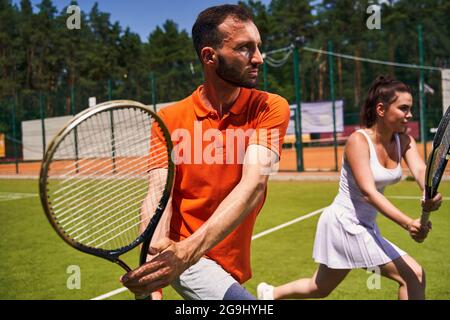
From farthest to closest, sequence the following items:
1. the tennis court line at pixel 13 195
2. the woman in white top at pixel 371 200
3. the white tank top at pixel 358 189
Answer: the tennis court line at pixel 13 195 < the white tank top at pixel 358 189 < the woman in white top at pixel 371 200

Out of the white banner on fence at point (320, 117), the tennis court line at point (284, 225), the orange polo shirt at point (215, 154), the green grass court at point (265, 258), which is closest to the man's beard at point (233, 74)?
the orange polo shirt at point (215, 154)

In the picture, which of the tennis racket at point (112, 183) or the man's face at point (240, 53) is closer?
the tennis racket at point (112, 183)

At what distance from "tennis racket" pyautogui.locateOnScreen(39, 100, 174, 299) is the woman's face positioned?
178 centimetres

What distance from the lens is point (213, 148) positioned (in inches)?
93.1

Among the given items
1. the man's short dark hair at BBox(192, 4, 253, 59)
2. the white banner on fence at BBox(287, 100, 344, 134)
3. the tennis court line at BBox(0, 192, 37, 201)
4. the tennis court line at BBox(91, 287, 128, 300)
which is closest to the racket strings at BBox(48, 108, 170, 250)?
the man's short dark hair at BBox(192, 4, 253, 59)

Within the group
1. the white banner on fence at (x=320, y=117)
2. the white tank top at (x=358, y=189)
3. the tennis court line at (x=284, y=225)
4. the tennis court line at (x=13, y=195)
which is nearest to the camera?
the white tank top at (x=358, y=189)

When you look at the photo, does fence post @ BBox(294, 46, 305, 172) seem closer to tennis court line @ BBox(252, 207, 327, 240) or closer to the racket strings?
tennis court line @ BBox(252, 207, 327, 240)

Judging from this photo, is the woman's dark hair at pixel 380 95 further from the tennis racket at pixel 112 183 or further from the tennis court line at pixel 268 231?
the tennis court line at pixel 268 231

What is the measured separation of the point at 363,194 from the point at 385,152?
15.4 inches

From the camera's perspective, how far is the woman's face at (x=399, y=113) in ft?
11.9

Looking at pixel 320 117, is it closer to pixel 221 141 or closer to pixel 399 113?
pixel 399 113

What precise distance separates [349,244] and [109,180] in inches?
70.5
